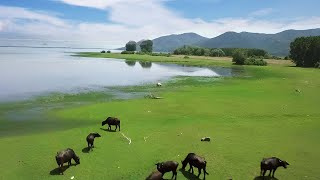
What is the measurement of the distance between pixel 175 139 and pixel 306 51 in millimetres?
96596

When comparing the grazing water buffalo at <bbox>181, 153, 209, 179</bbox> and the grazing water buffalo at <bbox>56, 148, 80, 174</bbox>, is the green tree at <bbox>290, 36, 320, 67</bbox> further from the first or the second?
the grazing water buffalo at <bbox>56, 148, 80, 174</bbox>

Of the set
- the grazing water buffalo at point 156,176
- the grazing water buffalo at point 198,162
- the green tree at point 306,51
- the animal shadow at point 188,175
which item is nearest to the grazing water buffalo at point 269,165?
the grazing water buffalo at point 198,162

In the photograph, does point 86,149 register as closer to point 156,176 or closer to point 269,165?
point 156,176

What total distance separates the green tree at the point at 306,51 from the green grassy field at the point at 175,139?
7274cm

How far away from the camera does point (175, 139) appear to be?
81.1 ft

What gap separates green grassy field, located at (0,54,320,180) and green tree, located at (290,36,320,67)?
7274 cm

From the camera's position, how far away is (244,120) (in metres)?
31.3

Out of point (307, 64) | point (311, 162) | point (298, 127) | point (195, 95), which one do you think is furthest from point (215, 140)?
point (307, 64)

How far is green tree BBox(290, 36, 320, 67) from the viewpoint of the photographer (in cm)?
10781

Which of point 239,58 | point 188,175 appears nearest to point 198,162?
point 188,175

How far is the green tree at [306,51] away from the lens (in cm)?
10781

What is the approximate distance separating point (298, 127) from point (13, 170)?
20955mm

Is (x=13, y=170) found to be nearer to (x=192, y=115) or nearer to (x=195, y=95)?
(x=192, y=115)

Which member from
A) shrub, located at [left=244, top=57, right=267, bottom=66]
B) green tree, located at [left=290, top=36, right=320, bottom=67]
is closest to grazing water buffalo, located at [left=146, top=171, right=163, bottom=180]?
green tree, located at [left=290, top=36, right=320, bottom=67]
